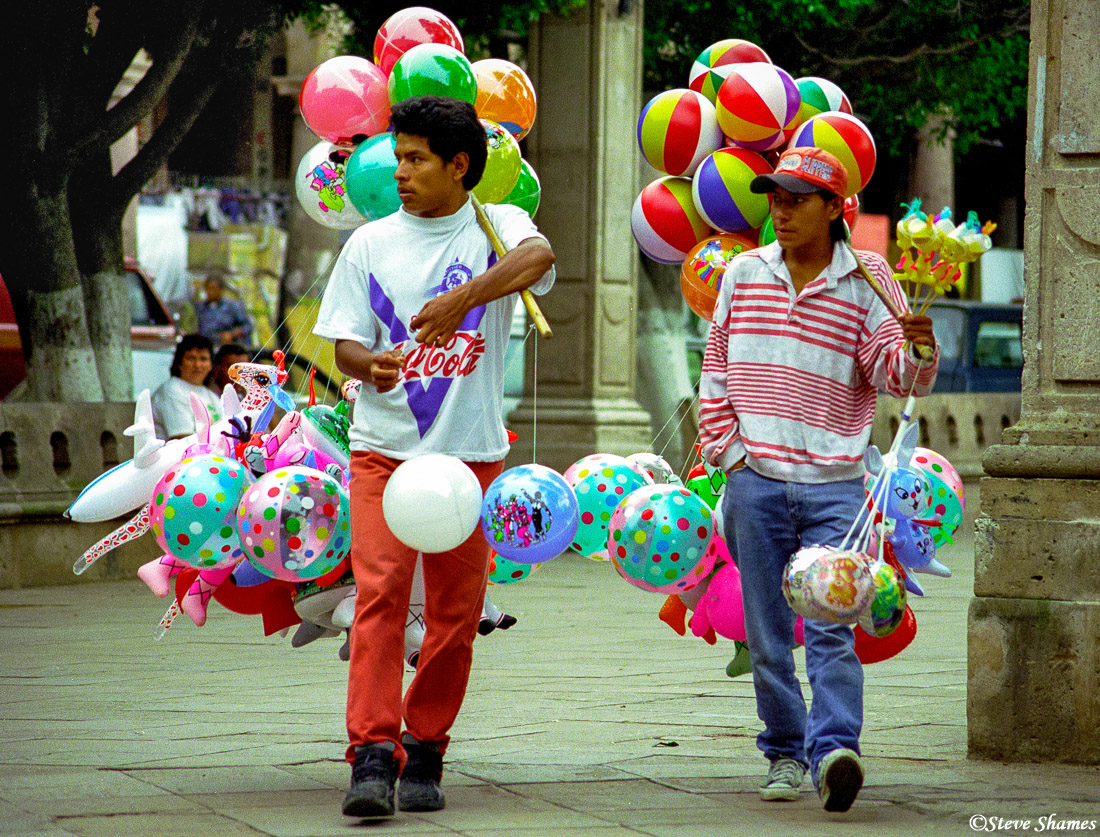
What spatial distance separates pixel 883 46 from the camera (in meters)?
17.0

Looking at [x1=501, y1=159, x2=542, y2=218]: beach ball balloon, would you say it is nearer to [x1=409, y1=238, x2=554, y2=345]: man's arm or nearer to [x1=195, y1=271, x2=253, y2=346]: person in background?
[x1=409, y1=238, x2=554, y2=345]: man's arm

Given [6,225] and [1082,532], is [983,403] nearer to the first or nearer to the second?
[6,225]

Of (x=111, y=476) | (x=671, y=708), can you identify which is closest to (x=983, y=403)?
(x=671, y=708)

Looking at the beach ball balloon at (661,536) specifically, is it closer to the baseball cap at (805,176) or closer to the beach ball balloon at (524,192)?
the baseball cap at (805,176)

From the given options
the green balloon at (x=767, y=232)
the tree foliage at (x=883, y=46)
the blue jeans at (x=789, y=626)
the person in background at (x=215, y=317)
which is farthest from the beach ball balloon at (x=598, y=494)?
the person in background at (x=215, y=317)

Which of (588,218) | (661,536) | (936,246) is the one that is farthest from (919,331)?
(588,218)

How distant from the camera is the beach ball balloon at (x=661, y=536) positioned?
498cm

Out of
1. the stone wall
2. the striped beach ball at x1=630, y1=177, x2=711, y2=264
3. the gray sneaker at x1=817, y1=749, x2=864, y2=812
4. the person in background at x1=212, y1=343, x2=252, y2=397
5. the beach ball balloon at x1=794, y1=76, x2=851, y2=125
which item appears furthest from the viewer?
the person in background at x1=212, y1=343, x2=252, y2=397

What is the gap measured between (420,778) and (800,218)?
182cm

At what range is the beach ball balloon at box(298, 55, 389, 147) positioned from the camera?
18.0ft

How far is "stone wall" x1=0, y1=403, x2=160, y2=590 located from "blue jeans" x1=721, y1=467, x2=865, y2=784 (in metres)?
6.19

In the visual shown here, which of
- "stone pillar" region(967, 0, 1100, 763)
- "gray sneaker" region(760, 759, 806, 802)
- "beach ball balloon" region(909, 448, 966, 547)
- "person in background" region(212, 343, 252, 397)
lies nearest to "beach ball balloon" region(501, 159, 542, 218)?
"beach ball balloon" region(909, 448, 966, 547)

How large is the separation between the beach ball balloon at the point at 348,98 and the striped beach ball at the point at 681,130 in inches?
36.3

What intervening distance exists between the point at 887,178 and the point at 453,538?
2583cm
